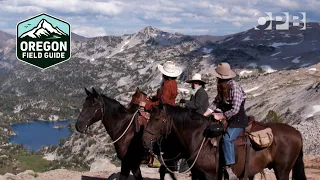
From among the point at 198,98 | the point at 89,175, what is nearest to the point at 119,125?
the point at 198,98

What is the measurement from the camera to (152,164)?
14180 mm

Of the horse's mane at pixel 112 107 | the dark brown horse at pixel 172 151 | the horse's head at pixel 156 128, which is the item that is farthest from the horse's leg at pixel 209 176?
the horse's mane at pixel 112 107

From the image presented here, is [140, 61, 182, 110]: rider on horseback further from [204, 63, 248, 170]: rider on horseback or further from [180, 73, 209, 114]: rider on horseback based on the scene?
[204, 63, 248, 170]: rider on horseback

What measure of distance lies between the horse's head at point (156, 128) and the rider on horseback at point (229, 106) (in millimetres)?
1343

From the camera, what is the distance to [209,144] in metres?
10.4

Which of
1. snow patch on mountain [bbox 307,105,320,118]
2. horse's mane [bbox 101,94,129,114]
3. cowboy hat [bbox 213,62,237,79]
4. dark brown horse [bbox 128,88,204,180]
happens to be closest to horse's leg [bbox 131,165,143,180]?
dark brown horse [bbox 128,88,204,180]

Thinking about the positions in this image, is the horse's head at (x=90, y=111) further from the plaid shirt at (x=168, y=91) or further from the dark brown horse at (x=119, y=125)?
the plaid shirt at (x=168, y=91)

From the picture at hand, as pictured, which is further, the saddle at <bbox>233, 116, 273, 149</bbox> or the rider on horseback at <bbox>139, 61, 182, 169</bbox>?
the rider on horseback at <bbox>139, 61, 182, 169</bbox>

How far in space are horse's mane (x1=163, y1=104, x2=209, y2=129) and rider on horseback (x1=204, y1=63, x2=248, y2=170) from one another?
0.42 meters

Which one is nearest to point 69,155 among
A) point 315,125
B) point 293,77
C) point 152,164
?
point 293,77

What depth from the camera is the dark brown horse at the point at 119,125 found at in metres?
13.2

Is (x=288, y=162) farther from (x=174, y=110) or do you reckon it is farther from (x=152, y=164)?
(x=152, y=164)

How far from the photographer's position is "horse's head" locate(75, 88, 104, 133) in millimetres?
12938

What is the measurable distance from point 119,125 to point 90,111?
3.80 feet
